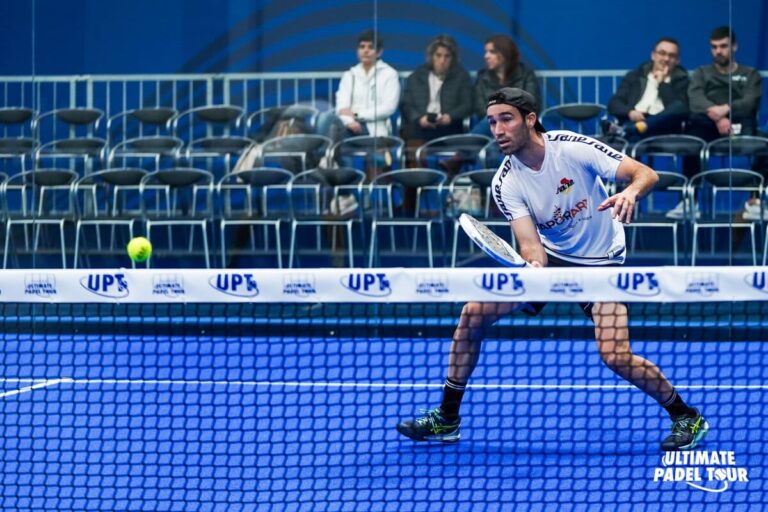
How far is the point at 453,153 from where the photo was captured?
1009 centimetres

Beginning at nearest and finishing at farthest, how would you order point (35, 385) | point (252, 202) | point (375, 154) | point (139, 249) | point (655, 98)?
point (35, 385)
point (139, 249)
point (655, 98)
point (375, 154)
point (252, 202)

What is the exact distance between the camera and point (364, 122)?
10.1 meters

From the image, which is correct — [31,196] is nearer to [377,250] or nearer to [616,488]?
[377,250]

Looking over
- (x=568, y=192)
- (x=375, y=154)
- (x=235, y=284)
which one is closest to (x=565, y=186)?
(x=568, y=192)

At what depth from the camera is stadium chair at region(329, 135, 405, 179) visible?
10.1 meters

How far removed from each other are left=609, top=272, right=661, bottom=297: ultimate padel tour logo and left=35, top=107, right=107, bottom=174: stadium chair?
7009 millimetres

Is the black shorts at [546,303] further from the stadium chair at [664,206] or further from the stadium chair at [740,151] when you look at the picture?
the stadium chair at [740,151]

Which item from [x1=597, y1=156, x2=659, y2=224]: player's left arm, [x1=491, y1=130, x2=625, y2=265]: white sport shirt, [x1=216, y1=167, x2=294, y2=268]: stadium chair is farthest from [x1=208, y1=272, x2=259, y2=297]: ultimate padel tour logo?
[x1=216, y1=167, x2=294, y2=268]: stadium chair

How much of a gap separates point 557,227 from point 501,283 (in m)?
1.59

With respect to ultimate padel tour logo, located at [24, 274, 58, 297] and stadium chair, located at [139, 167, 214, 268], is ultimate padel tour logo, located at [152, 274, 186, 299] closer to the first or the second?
ultimate padel tour logo, located at [24, 274, 58, 297]

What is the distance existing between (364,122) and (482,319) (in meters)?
4.74

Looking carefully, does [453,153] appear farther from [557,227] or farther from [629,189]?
[629,189]

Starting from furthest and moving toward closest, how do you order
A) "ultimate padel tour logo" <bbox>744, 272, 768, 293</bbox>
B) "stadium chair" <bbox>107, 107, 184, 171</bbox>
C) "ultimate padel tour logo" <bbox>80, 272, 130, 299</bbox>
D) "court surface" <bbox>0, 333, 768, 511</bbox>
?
"stadium chair" <bbox>107, 107, 184, 171</bbox> < "court surface" <bbox>0, 333, 768, 511</bbox> < "ultimate padel tour logo" <bbox>80, 272, 130, 299</bbox> < "ultimate padel tour logo" <bbox>744, 272, 768, 293</bbox>

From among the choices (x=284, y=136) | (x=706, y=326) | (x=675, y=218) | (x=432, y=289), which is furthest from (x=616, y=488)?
(x=284, y=136)
